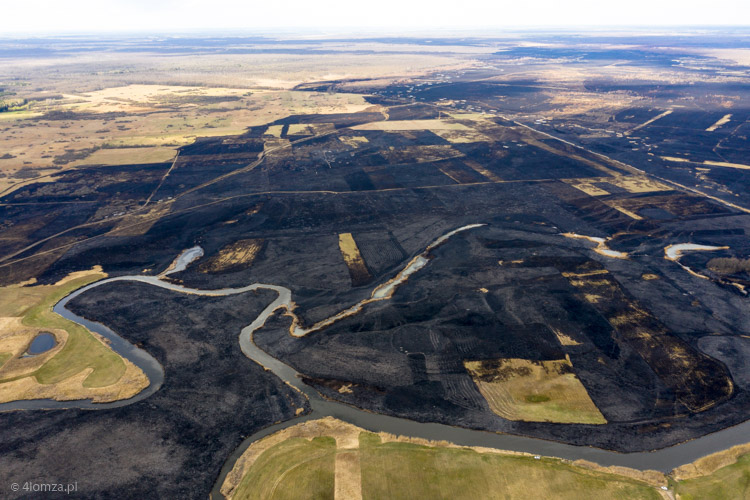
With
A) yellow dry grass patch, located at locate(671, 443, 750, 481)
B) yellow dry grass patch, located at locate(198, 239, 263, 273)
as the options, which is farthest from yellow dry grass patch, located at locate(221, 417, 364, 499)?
yellow dry grass patch, located at locate(198, 239, 263, 273)

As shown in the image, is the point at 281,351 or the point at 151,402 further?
the point at 281,351

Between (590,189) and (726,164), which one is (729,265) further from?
(726,164)

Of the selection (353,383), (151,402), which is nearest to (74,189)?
(151,402)

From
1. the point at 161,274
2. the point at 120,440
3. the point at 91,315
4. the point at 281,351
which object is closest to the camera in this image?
the point at 120,440

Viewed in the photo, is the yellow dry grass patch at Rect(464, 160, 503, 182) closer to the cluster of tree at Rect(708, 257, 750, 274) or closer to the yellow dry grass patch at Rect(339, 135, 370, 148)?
the yellow dry grass patch at Rect(339, 135, 370, 148)

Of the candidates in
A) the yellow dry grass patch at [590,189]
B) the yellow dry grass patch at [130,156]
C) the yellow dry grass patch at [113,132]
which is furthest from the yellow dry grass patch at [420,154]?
the yellow dry grass patch at [130,156]

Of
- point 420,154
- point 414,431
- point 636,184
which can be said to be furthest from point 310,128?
point 414,431

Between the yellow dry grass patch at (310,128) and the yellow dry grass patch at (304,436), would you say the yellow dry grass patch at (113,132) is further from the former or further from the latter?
the yellow dry grass patch at (304,436)

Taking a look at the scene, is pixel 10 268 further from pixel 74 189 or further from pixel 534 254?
pixel 534 254
